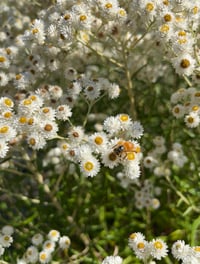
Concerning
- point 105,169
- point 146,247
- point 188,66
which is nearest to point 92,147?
point 146,247

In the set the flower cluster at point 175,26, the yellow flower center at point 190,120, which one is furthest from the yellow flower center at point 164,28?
the yellow flower center at point 190,120

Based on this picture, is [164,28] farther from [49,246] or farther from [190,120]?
[49,246]

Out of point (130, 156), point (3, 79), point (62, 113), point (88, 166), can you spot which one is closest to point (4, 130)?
point (62, 113)

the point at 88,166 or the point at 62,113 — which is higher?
the point at 62,113

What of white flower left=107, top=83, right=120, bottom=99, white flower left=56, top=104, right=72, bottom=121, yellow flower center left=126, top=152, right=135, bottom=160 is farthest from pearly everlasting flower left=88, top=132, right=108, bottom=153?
white flower left=107, top=83, right=120, bottom=99

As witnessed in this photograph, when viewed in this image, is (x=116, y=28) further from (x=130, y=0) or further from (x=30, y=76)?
(x=30, y=76)

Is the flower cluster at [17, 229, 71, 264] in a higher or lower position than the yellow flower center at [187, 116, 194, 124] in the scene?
lower

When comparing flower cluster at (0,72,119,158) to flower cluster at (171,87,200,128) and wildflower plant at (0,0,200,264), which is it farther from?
flower cluster at (171,87,200,128)
